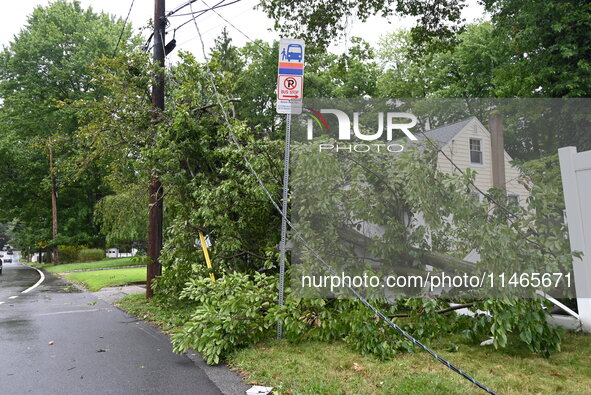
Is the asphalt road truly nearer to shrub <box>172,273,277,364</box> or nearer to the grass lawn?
shrub <box>172,273,277,364</box>

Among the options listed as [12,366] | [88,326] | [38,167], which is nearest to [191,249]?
[88,326]

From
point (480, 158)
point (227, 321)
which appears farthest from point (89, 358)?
point (480, 158)

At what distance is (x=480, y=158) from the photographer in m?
6.98

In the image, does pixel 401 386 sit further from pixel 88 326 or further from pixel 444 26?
pixel 444 26

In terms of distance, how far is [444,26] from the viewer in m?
10.7

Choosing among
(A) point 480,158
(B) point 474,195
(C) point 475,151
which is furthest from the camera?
(C) point 475,151

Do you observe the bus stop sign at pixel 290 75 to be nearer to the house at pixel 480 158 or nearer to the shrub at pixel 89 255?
the house at pixel 480 158

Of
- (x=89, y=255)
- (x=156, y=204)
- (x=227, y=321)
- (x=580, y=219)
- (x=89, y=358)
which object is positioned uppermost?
(x=156, y=204)

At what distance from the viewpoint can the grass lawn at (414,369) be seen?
155 inches

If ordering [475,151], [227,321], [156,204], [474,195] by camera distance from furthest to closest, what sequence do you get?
1. [156,204]
2. [475,151]
3. [474,195]
4. [227,321]

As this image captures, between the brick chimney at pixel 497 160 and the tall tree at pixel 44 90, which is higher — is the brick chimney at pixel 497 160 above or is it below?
below

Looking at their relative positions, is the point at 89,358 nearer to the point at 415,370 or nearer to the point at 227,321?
the point at 227,321

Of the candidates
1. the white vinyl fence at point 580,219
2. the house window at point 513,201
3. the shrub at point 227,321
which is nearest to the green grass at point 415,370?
the shrub at point 227,321

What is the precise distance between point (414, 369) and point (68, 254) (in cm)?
3416
